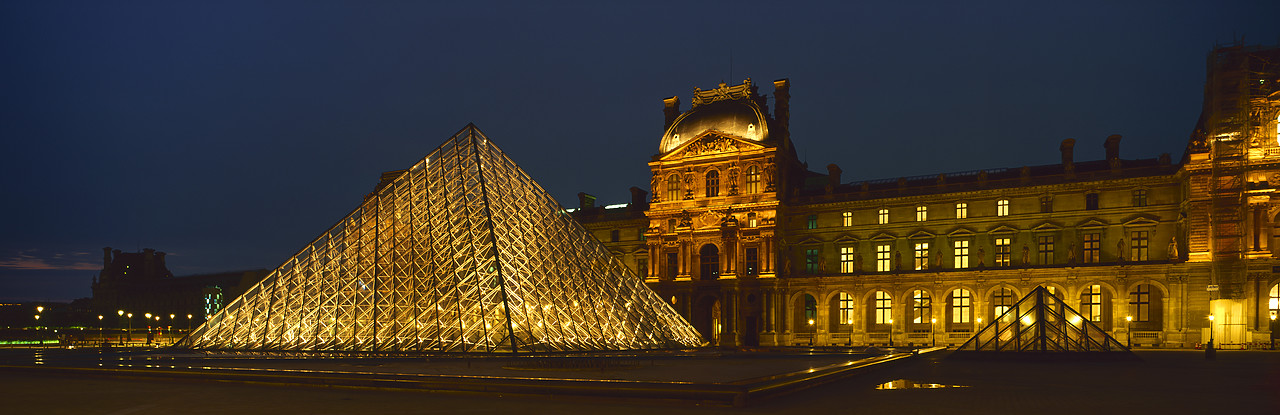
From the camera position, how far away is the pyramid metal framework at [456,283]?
2412 centimetres

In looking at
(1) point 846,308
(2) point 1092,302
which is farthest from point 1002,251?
(1) point 846,308

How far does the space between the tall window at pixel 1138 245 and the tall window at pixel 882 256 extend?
1041 centimetres

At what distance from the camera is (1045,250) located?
4256cm

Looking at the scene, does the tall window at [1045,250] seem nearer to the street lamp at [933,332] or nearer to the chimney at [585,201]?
the street lamp at [933,332]

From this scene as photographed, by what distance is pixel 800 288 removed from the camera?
46.9m

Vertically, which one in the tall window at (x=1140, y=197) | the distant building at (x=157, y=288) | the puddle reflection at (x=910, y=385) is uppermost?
the tall window at (x=1140, y=197)

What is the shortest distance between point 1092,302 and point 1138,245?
10.2 ft

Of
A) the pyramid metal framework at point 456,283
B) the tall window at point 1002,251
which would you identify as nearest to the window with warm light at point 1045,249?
the tall window at point 1002,251

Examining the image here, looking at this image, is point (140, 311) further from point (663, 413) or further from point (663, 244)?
point (663, 413)

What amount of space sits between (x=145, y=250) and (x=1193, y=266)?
349 ft

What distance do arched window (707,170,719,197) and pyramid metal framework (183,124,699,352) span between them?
1699 centimetres

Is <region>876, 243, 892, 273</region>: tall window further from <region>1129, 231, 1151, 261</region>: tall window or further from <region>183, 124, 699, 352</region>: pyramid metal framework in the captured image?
<region>183, 124, 699, 352</region>: pyramid metal framework

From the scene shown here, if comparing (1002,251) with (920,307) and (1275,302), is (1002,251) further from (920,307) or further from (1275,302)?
(1275,302)

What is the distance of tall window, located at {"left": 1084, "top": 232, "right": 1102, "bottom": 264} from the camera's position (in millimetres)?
41250
